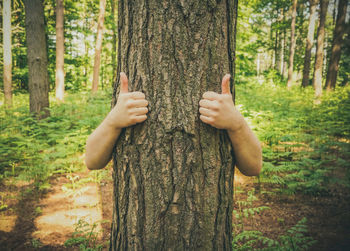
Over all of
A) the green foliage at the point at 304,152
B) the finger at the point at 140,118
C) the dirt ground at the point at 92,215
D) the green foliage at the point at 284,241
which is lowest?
the dirt ground at the point at 92,215

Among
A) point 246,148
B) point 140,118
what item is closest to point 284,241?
point 246,148

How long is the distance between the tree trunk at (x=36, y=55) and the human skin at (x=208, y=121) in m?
6.54

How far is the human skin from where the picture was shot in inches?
46.3

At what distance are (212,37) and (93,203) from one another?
3.35m

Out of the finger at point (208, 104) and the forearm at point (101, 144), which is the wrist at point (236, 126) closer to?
the finger at point (208, 104)

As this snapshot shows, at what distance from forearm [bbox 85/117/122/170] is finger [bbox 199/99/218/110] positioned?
559 millimetres

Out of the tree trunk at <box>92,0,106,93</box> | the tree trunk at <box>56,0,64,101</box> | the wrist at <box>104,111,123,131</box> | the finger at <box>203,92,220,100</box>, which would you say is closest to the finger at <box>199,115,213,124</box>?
the finger at <box>203,92,220,100</box>

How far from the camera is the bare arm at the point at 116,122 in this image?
1207 mm

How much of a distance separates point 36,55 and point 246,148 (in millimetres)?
8104

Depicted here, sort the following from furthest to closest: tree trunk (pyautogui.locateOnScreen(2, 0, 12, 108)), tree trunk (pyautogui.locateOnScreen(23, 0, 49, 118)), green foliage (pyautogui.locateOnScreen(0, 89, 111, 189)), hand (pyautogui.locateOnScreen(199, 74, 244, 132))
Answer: tree trunk (pyautogui.locateOnScreen(2, 0, 12, 108)) → tree trunk (pyautogui.locateOnScreen(23, 0, 49, 118)) → green foliage (pyautogui.locateOnScreen(0, 89, 111, 189)) → hand (pyautogui.locateOnScreen(199, 74, 244, 132))

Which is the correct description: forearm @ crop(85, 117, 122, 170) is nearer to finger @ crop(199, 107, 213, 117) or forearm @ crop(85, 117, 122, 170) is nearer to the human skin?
the human skin

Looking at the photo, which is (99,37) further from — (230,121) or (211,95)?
(230,121)

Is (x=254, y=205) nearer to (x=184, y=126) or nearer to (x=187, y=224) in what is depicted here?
(x=187, y=224)

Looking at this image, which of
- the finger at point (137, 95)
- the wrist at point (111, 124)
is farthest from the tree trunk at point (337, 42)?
the wrist at point (111, 124)
